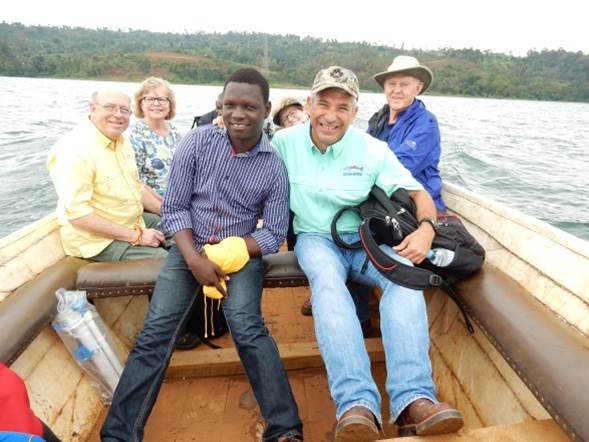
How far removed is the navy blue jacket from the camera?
276 centimetres

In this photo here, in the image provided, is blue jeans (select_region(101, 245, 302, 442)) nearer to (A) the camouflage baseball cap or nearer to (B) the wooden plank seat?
(B) the wooden plank seat

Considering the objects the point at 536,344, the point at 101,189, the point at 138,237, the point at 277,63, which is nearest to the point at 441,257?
the point at 536,344

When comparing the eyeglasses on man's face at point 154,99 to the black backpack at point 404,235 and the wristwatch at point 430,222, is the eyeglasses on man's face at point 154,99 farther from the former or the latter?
the wristwatch at point 430,222

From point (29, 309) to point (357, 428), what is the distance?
4.67 ft

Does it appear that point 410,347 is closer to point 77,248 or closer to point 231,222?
point 231,222

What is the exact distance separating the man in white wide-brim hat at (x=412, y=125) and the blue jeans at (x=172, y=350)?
1.45 metres

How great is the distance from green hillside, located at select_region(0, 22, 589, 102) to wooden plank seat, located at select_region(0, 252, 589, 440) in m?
38.5

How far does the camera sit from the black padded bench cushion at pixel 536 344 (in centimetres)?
131

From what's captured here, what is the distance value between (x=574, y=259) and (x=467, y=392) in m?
0.83

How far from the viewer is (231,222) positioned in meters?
2.08

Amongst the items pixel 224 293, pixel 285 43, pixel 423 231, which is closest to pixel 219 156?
pixel 224 293

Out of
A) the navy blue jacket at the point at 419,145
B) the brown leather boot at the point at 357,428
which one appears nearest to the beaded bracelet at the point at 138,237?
the brown leather boot at the point at 357,428

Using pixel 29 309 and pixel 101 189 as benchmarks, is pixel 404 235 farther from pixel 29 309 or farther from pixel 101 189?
pixel 29 309

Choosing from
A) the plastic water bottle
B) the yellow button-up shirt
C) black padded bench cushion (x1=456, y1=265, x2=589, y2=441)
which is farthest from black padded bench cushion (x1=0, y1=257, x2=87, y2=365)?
black padded bench cushion (x1=456, y1=265, x2=589, y2=441)
